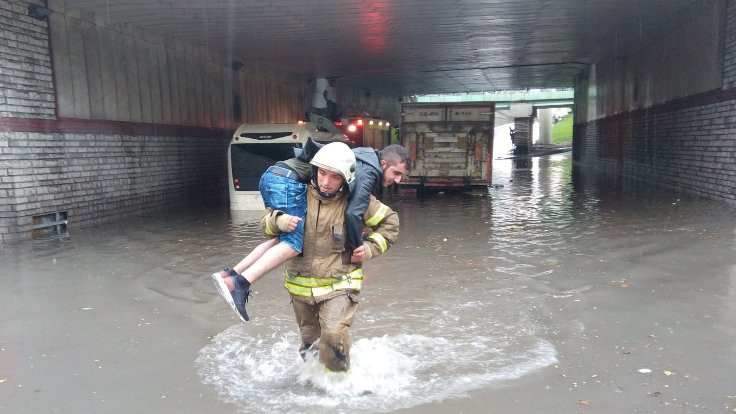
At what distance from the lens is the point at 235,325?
5023mm

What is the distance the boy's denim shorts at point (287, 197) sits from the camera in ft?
10.6

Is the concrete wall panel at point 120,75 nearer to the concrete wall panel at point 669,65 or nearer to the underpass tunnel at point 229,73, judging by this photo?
the underpass tunnel at point 229,73

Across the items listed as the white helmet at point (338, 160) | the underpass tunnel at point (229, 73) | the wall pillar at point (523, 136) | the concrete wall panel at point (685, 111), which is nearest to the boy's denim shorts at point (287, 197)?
the white helmet at point (338, 160)

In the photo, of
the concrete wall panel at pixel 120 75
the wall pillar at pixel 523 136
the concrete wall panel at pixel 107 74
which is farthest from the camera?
the wall pillar at pixel 523 136

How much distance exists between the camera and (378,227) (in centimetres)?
337

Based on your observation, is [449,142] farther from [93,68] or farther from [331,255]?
[331,255]

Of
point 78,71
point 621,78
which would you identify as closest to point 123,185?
point 78,71

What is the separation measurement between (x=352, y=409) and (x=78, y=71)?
9.78 meters

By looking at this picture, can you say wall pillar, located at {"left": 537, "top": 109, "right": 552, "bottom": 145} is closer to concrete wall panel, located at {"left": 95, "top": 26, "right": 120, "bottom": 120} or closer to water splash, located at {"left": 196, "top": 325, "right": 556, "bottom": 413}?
concrete wall panel, located at {"left": 95, "top": 26, "right": 120, "bottom": 120}

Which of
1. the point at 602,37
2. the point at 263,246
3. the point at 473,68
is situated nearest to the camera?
the point at 263,246

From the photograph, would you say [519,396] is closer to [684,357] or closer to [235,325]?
[684,357]

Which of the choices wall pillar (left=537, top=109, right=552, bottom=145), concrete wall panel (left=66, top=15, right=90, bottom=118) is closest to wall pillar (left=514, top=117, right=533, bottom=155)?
wall pillar (left=537, top=109, right=552, bottom=145)

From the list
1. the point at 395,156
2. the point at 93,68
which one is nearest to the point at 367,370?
the point at 395,156

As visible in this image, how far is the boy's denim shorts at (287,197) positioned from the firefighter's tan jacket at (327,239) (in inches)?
2.5
